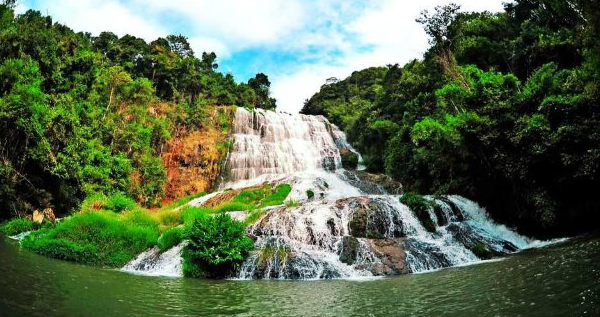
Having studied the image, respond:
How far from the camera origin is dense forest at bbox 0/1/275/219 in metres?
19.2

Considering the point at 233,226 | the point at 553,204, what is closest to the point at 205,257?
the point at 233,226

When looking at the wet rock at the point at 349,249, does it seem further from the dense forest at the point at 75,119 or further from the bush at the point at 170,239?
the dense forest at the point at 75,119

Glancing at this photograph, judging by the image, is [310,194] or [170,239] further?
[310,194]

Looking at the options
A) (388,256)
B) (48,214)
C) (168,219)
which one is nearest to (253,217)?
(168,219)

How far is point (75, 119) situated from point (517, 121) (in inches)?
845

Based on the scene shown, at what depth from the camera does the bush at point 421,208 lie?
47.3 feet

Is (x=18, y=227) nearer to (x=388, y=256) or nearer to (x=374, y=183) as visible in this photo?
(x=388, y=256)

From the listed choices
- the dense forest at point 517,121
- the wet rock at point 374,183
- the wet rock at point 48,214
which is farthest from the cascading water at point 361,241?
the wet rock at point 48,214

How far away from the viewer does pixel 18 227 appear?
56.3 feet

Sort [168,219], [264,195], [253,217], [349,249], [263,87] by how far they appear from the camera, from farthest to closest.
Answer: [263,87], [264,195], [168,219], [253,217], [349,249]

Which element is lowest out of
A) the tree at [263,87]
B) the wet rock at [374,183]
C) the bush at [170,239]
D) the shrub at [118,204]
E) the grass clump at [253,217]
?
the bush at [170,239]

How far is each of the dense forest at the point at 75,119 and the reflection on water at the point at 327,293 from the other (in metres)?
11.1

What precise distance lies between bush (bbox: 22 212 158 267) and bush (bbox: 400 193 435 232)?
9038 millimetres

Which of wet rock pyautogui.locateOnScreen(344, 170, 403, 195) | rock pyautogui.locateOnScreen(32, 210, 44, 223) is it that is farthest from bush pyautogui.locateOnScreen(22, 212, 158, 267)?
wet rock pyautogui.locateOnScreen(344, 170, 403, 195)
